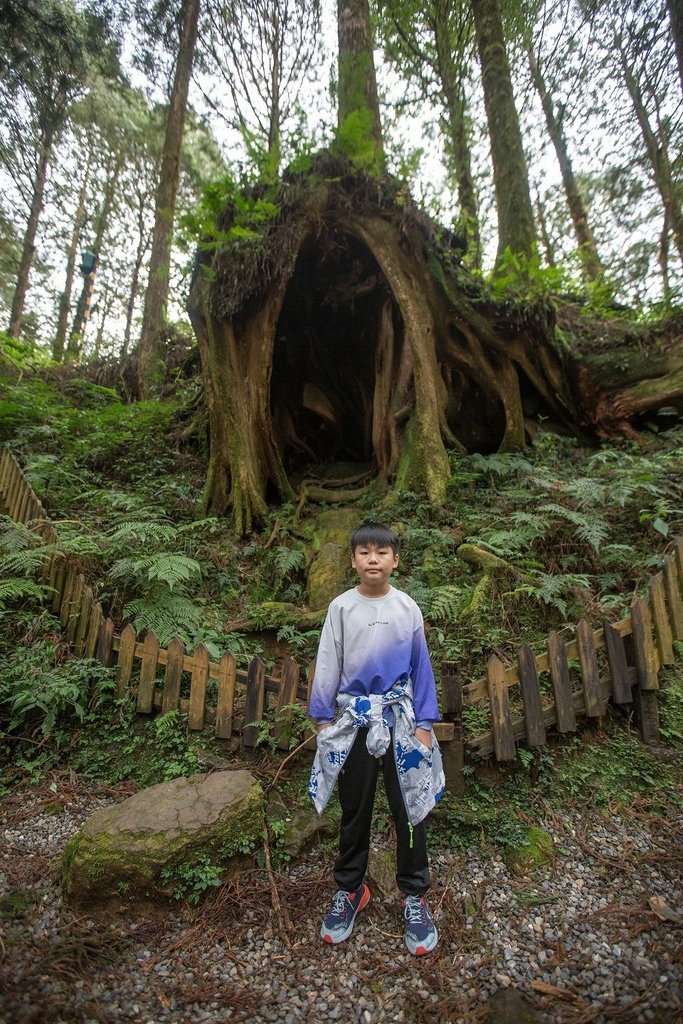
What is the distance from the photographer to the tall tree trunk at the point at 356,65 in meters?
8.12

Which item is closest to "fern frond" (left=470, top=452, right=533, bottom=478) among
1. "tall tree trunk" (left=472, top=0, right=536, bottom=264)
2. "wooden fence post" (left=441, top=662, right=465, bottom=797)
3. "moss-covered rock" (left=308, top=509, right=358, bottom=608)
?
"moss-covered rock" (left=308, top=509, right=358, bottom=608)

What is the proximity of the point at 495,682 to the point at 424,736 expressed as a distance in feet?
Result: 3.01

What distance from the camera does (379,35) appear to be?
1205cm

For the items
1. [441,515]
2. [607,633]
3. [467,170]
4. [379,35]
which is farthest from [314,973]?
[379,35]

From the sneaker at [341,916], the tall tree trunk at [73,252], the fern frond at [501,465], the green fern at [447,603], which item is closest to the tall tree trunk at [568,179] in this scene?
the fern frond at [501,465]

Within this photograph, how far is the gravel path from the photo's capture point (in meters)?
2.10

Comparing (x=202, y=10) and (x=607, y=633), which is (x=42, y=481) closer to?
(x=607, y=633)

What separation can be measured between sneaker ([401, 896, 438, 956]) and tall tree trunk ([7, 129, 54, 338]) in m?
17.3

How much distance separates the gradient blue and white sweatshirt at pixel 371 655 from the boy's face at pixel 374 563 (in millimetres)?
108

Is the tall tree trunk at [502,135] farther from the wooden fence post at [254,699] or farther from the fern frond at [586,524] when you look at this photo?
the wooden fence post at [254,699]

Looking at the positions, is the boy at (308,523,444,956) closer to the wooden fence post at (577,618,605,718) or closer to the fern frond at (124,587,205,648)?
the wooden fence post at (577,618,605,718)

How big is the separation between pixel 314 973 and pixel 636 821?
209 centimetres

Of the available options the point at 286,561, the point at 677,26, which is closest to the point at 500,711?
the point at 286,561

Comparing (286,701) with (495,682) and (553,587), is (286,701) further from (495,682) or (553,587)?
(553,587)
